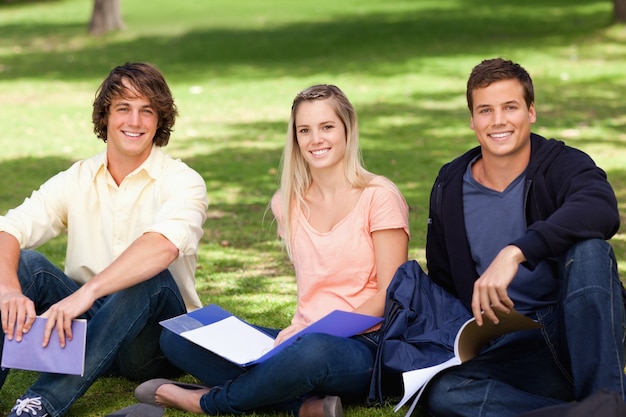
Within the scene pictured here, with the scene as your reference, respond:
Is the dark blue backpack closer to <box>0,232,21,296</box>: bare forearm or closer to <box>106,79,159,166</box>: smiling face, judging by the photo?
<box>106,79,159,166</box>: smiling face

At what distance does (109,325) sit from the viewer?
13.9 ft

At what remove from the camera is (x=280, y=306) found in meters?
6.06

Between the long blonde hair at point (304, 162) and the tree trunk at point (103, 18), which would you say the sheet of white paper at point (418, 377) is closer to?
the long blonde hair at point (304, 162)

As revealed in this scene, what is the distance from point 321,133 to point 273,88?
12182 mm

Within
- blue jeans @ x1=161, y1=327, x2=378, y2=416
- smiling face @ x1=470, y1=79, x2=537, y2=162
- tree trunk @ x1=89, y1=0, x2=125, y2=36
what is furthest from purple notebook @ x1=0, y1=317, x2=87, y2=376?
tree trunk @ x1=89, y1=0, x2=125, y2=36

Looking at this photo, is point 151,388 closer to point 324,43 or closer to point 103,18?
point 324,43

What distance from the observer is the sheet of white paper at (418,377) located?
3863mm

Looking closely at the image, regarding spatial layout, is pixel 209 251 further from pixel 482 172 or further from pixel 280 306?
pixel 482 172

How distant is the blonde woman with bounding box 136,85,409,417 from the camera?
4.16 metres

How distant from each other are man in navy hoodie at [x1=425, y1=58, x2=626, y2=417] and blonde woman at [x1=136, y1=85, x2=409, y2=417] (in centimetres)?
25

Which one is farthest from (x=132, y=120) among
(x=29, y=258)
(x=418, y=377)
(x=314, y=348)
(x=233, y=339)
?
(x=418, y=377)

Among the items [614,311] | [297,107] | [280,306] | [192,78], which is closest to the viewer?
[614,311]

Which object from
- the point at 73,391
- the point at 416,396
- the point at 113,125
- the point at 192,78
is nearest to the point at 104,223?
the point at 113,125

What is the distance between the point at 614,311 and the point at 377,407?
3.62ft
